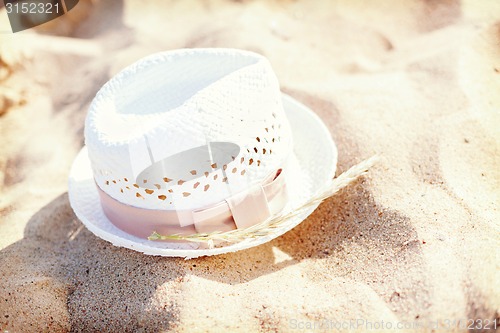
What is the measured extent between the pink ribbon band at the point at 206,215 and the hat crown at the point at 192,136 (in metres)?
0.03

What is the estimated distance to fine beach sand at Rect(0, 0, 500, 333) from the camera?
6.35 feet

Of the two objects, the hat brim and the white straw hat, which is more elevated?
the white straw hat

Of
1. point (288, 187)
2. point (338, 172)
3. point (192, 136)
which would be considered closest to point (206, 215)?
point (192, 136)

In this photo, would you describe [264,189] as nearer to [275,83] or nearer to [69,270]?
[275,83]

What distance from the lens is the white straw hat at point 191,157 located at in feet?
6.51

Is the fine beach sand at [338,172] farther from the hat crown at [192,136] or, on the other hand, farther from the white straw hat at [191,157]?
the hat crown at [192,136]

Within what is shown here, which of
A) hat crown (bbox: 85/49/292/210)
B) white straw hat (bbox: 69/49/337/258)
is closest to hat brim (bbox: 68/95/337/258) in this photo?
white straw hat (bbox: 69/49/337/258)

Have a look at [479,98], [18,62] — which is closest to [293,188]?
[479,98]

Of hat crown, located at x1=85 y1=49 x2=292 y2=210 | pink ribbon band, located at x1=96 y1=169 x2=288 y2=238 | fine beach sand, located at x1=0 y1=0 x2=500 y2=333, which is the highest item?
hat crown, located at x1=85 y1=49 x2=292 y2=210

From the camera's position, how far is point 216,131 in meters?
2.00

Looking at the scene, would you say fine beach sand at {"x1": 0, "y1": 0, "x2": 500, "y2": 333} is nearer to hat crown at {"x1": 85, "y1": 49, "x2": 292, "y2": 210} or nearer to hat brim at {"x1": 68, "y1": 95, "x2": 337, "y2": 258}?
hat brim at {"x1": 68, "y1": 95, "x2": 337, "y2": 258}

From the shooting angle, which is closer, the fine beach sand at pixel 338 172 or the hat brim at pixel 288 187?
the fine beach sand at pixel 338 172

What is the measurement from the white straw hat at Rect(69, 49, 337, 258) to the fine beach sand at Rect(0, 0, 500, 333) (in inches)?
6.4

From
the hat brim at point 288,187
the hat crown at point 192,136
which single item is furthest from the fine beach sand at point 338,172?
the hat crown at point 192,136
